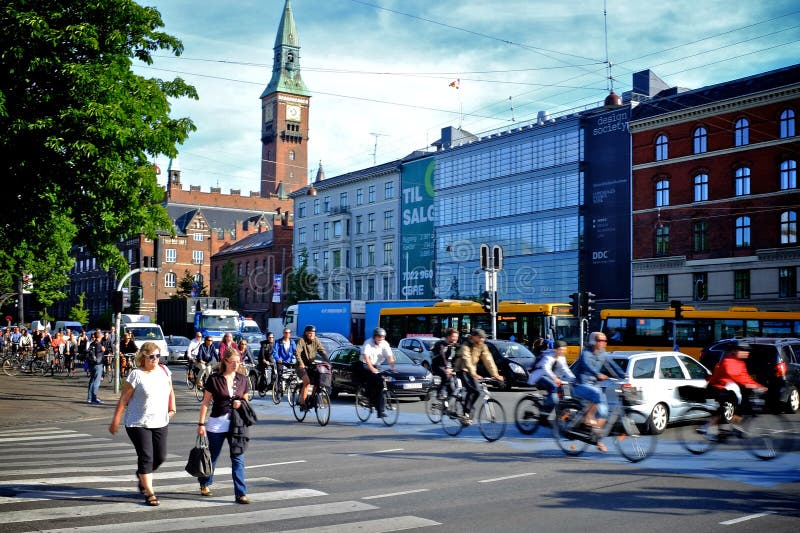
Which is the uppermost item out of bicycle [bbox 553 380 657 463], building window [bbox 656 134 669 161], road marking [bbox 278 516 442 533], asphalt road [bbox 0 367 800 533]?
building window [bbox 656 134 669 161]

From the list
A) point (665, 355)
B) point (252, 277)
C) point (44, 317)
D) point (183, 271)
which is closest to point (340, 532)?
point (665, 355)

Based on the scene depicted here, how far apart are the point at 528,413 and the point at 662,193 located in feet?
126

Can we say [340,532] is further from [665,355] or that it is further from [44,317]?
[44,317]

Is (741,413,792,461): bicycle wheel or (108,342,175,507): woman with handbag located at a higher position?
(108,342,175,507): woman with handbag

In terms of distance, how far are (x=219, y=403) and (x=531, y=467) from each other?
178 inches

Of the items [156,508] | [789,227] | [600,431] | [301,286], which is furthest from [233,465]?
[301,286]

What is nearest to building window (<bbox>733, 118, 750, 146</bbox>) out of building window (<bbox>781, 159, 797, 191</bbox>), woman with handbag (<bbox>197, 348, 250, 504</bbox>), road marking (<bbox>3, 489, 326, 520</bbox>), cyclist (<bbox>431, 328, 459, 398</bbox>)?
building window (<bbox>781, 159, 797, 191</bbox>)

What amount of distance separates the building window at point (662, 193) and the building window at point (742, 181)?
4324 millimetres

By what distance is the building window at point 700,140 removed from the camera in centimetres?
4762

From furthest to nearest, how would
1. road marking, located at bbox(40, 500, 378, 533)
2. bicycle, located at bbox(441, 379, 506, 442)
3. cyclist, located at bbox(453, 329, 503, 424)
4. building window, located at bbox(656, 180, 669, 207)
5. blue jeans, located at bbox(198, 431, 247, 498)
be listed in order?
building window, located at bbox(656, 180, 669, 207) → cyclist, located at bbox(453, 329, 503, 424) → bicycle, located at bbox(441, 379, 506, 442) → blue jeans, located at bbox(198, 431, 247, 498) → road marking, located at bbox(40, 500, 378, 533)

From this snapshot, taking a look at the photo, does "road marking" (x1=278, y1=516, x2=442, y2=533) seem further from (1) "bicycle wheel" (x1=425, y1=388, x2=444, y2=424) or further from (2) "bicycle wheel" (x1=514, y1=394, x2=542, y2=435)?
(1) "bicycle wheel" (x1=425, y1=388, x2=444, y2=424)

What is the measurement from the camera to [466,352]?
570 inches

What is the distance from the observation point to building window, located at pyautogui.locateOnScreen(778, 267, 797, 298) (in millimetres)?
43219

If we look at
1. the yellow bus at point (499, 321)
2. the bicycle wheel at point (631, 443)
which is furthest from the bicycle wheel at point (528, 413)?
the yellow bus at point (499, 321)
